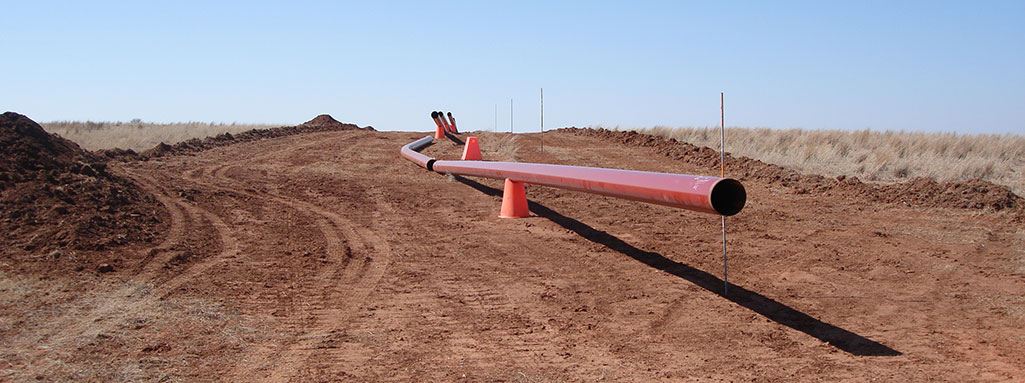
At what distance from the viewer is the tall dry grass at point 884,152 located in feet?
52.0

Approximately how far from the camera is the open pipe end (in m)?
5.58

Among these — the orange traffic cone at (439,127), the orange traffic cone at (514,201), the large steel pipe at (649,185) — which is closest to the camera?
the large steel pipe at (649,185)

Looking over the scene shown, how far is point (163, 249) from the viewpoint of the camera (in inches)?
315

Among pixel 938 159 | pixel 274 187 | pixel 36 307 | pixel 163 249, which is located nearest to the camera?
pixel 36 307

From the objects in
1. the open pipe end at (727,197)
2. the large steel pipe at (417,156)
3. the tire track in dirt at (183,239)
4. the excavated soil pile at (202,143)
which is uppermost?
the excavated soil pile at (202,143)

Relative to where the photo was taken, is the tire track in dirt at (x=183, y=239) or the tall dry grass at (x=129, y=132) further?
the tall dry grass at (x=129, y=132)

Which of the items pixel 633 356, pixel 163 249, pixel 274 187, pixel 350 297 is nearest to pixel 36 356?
pixel 350 297

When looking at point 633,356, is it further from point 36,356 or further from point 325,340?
point 36,356

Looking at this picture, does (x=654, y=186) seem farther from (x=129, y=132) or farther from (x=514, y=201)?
(x=129, y=132)

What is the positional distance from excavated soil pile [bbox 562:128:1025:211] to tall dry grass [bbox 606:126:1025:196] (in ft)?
8.18

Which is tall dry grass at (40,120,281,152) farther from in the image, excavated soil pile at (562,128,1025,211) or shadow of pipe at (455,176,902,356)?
shadow of pipe at (455,176,902,356)

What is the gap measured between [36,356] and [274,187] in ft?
27.3

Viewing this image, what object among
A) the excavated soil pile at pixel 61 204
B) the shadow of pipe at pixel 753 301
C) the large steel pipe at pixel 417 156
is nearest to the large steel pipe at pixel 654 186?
the shadow of pipe at pixel 753 301

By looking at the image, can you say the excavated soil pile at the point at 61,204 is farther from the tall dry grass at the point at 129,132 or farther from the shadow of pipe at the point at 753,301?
the tall dry grass at the point at 129,132
